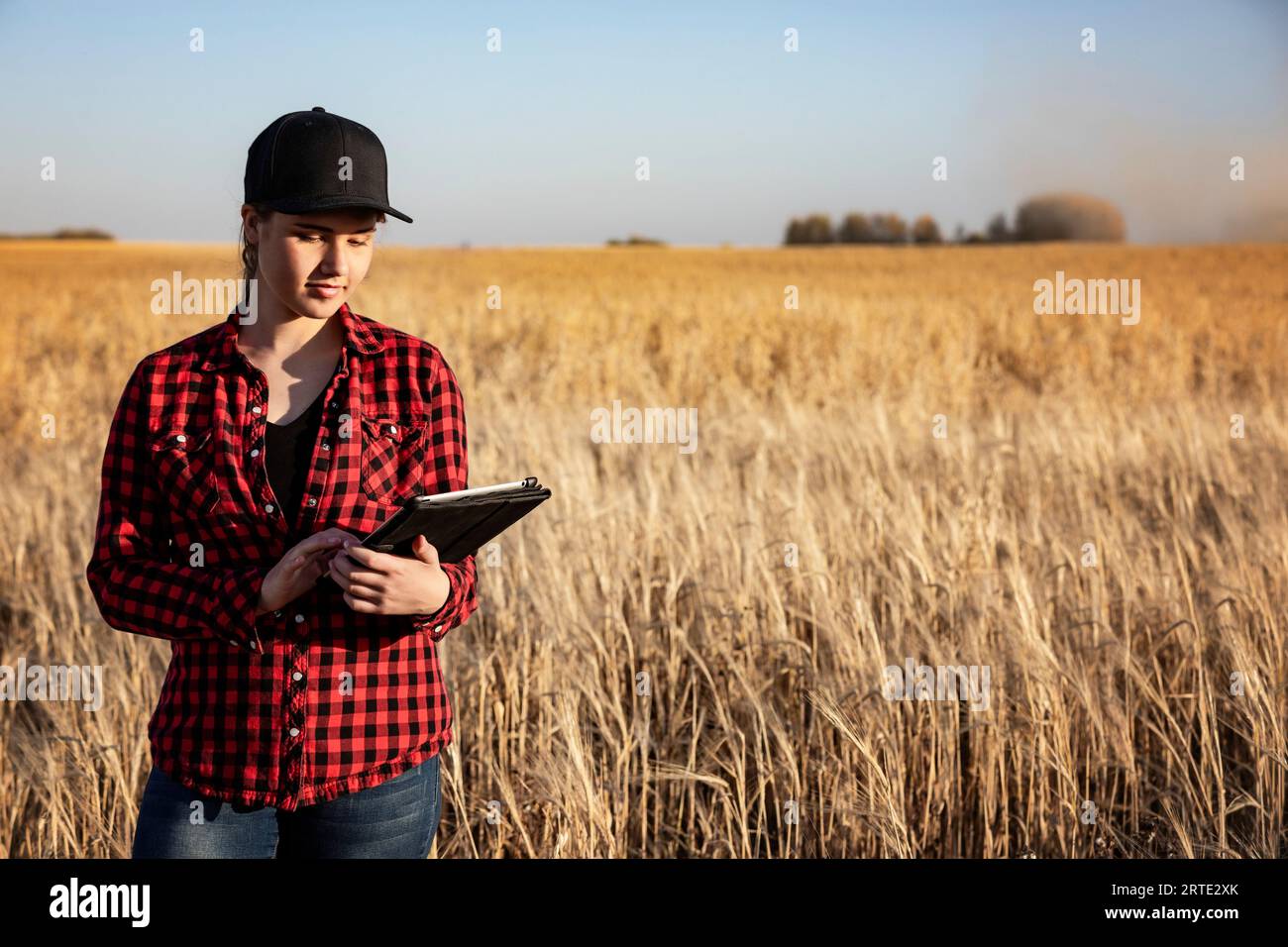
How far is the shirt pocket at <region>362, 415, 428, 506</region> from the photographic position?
5.09 ft

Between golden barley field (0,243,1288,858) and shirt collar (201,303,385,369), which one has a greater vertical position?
shirt collar (201,303,385,369)

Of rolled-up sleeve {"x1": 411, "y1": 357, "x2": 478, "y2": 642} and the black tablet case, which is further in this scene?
rolled-up sleeve {"x1": 411, "y1": 357, "x2": 478, "y2": 642}

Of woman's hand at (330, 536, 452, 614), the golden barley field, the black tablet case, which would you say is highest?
the black tablet case

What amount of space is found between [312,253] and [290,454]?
29 cm

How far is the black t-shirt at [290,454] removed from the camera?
153cm

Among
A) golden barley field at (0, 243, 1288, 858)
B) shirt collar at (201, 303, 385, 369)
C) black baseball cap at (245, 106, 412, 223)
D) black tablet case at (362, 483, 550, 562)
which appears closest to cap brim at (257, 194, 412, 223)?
black baseball cap at (245, 106, 412, 223)

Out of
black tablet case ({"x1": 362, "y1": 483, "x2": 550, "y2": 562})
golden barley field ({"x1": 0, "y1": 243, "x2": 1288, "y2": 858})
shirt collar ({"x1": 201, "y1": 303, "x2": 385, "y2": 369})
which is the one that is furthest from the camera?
golden barley field ({"x1": 0, "y1": 243, "x2": 1288, "y2": 858})

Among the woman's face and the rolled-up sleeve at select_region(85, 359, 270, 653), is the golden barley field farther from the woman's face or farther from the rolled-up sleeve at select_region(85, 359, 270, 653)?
the woman's face

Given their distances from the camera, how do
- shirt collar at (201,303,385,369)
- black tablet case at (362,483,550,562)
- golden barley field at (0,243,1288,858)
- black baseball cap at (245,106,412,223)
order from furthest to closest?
1. golden barley field at (0,243,1288,858)
2. shirt collar at (201,303,385,369)
3. black baseball cap at (245,106,412,223)
4. black tablet case at (362,483,550,562)

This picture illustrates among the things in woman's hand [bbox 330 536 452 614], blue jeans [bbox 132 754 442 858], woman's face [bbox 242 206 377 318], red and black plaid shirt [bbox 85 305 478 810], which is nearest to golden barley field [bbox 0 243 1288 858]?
blue jeans [bbox 132 754 442 858]

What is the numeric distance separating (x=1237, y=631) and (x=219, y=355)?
114 inches
